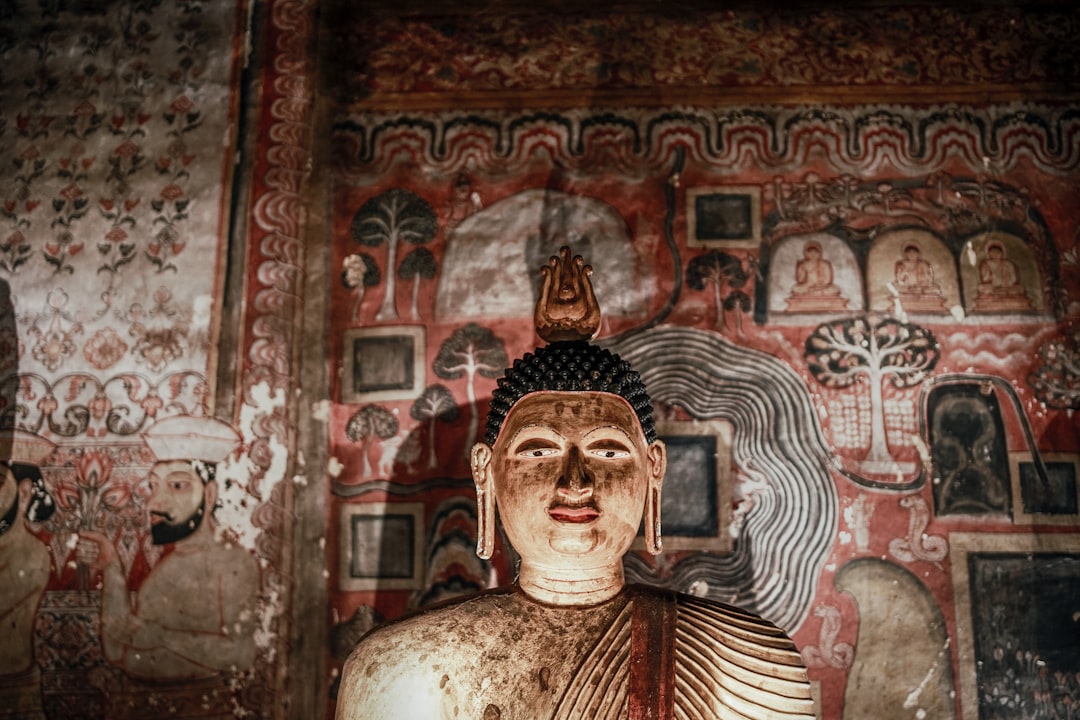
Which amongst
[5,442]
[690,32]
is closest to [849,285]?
[690,32]

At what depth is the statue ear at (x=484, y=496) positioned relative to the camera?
10.2 ft

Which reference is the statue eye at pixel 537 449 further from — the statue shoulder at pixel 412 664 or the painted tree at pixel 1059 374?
the painted tree at pixel 1059 374

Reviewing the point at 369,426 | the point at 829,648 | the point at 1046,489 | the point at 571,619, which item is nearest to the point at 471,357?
the point at 369,426

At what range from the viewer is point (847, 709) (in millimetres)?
3791

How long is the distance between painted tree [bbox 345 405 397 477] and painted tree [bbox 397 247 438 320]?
541mm

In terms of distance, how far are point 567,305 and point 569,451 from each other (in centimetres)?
52

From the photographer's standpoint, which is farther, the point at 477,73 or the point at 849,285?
the point at 477,73

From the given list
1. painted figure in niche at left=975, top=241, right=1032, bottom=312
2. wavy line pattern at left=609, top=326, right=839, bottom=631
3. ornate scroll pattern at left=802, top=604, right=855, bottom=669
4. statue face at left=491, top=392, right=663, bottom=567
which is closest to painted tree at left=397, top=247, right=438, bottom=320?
wavy line pattern at left=609, top=326, right=839, bottom=631

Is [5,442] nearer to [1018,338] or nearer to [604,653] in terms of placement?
[604,653]

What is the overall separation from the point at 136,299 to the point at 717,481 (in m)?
2.66

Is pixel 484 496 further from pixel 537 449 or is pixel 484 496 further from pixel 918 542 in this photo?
pixel 918 542

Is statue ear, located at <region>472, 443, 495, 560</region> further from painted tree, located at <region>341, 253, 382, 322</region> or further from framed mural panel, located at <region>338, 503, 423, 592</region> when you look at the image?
painted tree, located at <region>341, 253, 382, 322</region>

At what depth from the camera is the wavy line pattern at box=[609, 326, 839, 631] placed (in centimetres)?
393

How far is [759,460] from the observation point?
4.03 m
